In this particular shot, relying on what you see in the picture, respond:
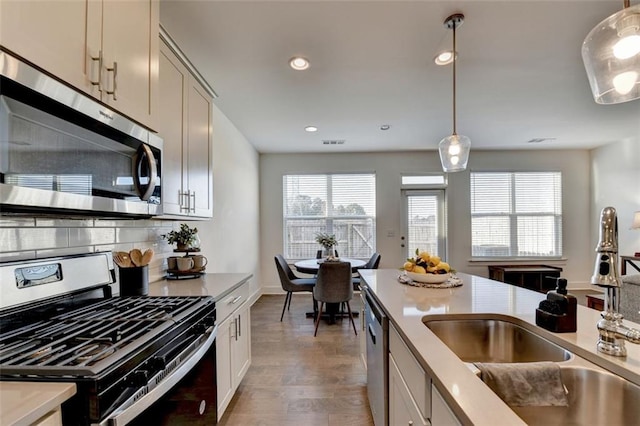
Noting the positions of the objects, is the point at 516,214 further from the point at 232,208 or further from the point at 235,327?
the point at 235,327

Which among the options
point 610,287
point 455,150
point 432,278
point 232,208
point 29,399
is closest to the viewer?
point 29,399

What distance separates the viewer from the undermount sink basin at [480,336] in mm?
1302

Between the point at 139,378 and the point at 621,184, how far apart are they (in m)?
6.92

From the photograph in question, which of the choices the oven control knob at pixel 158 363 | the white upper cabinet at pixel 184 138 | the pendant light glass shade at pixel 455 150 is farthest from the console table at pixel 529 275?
the oven control knob at pixel 158 363

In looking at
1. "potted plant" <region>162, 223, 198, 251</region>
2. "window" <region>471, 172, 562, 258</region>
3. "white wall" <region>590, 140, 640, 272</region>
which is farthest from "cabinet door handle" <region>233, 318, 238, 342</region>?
"white wall" <region>590, 140, 640, 272</region>

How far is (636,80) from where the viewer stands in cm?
109

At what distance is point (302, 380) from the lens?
8.23 feet

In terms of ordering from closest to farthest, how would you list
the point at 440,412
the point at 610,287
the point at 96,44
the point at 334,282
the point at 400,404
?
1. the point at 440,412
2. the point at 610,287
3. the point at 96,44
4. the point at 400,404
5. the point at 334,282

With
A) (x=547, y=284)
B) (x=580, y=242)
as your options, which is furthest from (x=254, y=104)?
(x=580, y=242)

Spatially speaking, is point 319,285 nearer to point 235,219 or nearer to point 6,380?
point 235,219

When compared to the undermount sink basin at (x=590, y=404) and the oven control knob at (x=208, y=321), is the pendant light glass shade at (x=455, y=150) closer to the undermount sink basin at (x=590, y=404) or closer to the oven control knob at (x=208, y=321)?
the undermount sink basin at (x=590, y=404)

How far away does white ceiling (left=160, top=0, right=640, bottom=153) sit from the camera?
184 centimetres

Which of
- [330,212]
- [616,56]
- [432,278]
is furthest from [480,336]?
[330,212]

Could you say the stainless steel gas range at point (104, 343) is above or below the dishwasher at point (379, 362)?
above
